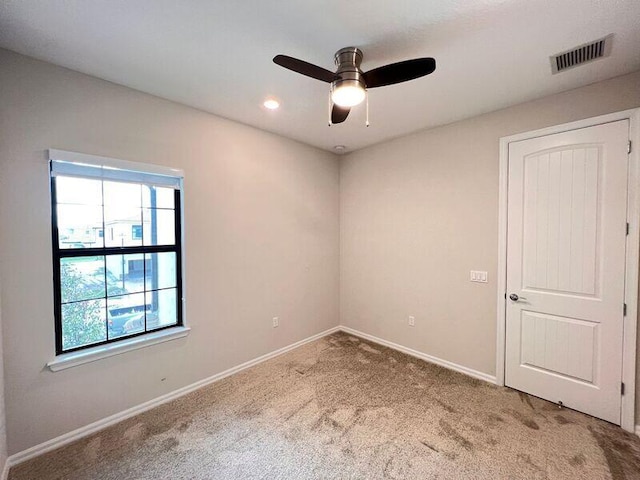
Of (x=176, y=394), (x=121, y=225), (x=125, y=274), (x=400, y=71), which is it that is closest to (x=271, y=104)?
(x=400, y=71)

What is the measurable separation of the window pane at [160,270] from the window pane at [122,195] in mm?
459

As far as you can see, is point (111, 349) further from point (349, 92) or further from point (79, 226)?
point (349, 92)

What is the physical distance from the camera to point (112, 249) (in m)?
2.12

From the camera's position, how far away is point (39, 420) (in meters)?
1.78

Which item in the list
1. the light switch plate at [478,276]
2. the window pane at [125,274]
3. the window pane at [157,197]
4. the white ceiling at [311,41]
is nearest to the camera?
the white ceiling at [311,41]

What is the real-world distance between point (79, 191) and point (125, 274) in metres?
0.71

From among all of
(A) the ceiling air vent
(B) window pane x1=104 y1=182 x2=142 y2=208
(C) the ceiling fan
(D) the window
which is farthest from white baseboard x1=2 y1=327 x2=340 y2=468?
(A) the ceiling air vent

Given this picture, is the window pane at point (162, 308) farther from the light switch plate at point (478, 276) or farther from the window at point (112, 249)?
the light switch plate at point (478, 276)

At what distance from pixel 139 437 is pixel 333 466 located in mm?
1416

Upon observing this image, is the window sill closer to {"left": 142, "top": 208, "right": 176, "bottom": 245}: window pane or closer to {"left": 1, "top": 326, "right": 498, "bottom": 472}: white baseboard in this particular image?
{"left": 1, "top": 326, "right": 498, "bottom": 472}: white baseboard

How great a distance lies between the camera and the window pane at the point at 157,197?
231 centimetres

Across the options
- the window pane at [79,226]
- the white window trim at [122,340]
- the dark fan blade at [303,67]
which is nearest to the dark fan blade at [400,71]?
the dark fan blade at [303,67]

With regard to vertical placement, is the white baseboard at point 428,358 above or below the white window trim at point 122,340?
below

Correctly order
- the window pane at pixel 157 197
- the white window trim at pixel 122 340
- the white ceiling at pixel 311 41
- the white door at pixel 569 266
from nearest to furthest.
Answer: the white ceiling at pixel 311 41 < the white window trim at pixel 122 340 < the white door at pixel 569 266 < the window pane at pixel 157 197
